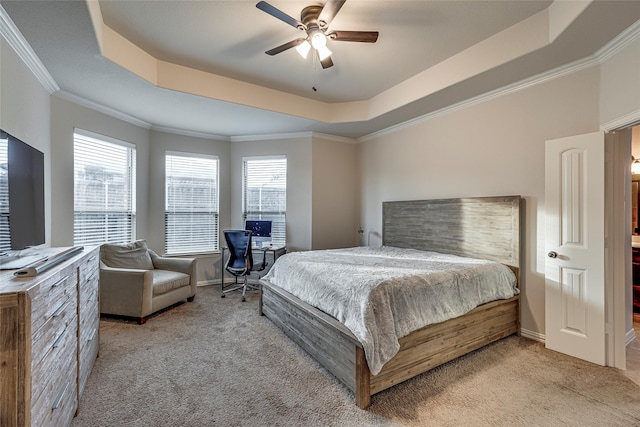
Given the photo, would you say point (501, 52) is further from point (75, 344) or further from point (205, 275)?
point (205, 275)

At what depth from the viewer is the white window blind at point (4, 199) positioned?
163 cm

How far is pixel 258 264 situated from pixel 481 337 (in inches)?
125

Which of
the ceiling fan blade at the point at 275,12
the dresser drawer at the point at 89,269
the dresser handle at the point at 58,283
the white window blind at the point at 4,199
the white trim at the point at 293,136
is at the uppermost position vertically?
the ceiling fan blade at the point at 275,12

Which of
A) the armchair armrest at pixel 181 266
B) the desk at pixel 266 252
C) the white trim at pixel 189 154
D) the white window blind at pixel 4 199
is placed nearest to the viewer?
the white window blind at pixel 4 199

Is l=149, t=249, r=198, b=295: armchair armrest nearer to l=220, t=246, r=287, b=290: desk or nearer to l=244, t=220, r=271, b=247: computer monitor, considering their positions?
l=220, t=246, r=287, b=290: desk

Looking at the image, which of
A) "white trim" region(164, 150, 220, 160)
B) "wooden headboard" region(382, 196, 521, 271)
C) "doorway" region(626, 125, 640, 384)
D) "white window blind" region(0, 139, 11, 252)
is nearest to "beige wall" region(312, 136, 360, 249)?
"wooden headboard" region(382, 196, 521, 271)

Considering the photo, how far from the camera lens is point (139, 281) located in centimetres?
333

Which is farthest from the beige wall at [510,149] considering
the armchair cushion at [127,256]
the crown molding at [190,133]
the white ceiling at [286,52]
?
the armchair cushion at [127,256]

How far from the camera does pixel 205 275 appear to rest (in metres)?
5.12

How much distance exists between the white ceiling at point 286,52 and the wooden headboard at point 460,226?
1301mm

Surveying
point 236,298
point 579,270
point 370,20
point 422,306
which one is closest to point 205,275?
point 236,298

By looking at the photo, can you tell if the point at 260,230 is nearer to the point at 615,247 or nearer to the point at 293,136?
the point at 293,136

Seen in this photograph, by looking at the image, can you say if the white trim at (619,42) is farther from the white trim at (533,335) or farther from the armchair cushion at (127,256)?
the armchair cushion at (127,256)

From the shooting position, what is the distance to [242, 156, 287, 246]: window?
5.21 metres
